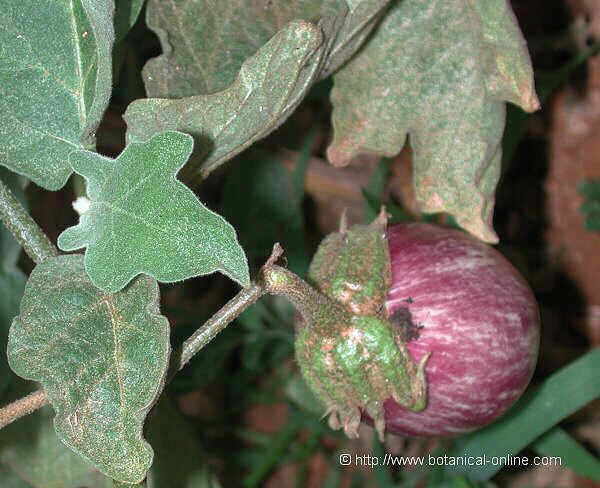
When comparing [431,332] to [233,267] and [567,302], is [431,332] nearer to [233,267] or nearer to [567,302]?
[233,267]

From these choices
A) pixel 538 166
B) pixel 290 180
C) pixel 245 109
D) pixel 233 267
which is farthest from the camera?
pixel 538 166

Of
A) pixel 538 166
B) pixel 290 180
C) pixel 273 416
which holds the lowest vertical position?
pixel 273 416

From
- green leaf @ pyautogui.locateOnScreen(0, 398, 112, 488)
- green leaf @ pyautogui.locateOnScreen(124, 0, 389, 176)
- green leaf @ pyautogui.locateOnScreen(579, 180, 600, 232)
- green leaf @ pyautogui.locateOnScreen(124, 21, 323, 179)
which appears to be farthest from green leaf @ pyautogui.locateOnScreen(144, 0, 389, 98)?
green leaf @ pyautogui.locateOnScreen(579, 180, 600, 232)

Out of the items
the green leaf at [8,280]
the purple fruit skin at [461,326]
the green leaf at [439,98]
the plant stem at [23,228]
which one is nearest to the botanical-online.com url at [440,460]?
the purple fruit skin at [461,326]

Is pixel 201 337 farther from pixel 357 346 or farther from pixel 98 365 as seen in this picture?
pixel 357 346

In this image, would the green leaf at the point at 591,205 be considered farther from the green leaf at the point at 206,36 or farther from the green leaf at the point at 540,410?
the green leaf at the point at 206,36

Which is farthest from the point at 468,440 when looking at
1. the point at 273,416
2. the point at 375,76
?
the point at 273,416

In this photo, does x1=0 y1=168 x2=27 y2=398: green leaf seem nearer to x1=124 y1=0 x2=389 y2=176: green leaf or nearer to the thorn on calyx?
x1=124 y1=0 x2=389 y2=176: green leaf
